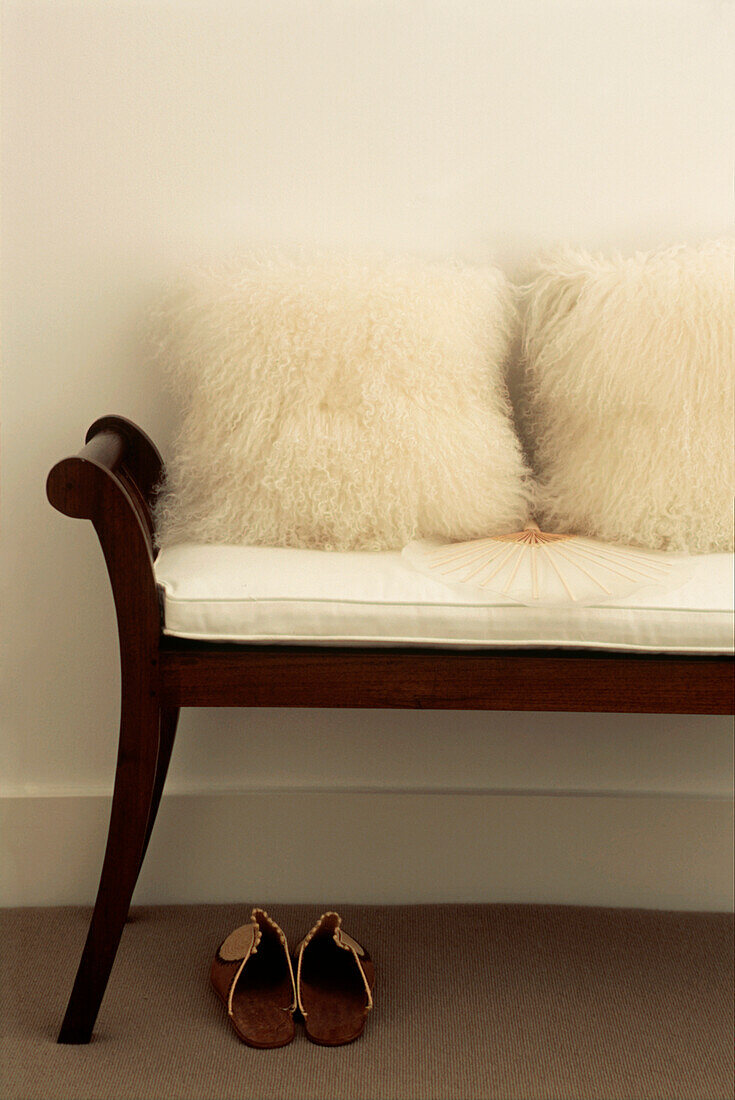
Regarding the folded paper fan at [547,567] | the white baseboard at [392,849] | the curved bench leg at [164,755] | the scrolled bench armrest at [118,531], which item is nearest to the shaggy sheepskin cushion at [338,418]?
the folded paper fan at [547,567]

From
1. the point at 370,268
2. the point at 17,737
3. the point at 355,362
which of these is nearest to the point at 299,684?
the point at 355,362

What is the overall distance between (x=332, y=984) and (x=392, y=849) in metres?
0.29

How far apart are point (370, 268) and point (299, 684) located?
0.59 meters

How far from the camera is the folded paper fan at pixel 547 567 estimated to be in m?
1.01

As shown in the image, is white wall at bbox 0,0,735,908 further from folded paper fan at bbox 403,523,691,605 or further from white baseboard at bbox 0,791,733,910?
folded paper fan at bbox 403,523,691,605

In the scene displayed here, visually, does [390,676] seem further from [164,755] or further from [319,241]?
[319,241]

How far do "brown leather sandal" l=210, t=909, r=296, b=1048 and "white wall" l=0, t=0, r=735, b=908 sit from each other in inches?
8.9

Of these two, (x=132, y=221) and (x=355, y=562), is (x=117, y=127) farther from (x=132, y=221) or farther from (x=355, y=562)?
(x=355, y=562)

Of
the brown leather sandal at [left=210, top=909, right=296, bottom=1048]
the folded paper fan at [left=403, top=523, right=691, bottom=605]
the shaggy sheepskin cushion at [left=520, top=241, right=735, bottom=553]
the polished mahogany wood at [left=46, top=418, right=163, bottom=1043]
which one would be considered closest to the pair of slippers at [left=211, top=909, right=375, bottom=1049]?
the brown leather sandal at [left=210, top=909, right=296, bottom=1048]

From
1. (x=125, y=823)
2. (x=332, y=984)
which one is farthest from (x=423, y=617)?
(x=332, y=984)

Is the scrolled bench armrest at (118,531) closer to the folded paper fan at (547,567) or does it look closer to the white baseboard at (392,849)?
the folded paper fan at (547,567)

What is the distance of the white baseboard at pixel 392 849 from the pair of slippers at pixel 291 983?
0.20m

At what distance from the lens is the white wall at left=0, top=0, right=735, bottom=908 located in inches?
53.6

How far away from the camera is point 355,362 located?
1.17 metres
